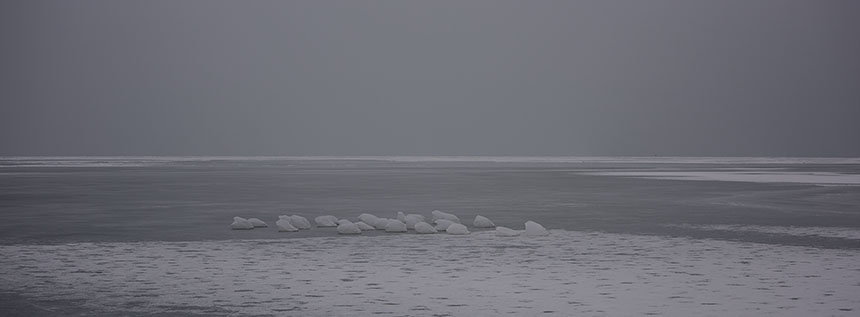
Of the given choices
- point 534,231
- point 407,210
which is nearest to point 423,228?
point 534,231

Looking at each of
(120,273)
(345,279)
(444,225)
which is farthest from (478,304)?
(444,225)

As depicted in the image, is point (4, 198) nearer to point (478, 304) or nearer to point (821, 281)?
point (478, 304)

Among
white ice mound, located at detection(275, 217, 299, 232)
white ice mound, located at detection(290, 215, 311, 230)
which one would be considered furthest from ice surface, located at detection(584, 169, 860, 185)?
white ice mound, located at detection(275, 217, 299, 232)

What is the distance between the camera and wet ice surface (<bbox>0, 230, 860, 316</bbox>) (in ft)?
27.5

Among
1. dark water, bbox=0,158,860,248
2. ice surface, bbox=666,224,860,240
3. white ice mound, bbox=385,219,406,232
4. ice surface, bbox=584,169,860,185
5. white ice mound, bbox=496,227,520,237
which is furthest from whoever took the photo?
ice surface, bbox=584,169,860,185

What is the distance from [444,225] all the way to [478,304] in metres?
7.89

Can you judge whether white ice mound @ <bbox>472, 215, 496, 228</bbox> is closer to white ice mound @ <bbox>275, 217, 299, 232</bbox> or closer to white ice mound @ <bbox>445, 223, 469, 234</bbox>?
white ice mound @ <bbox>445, 223, 469, 234</bbox>

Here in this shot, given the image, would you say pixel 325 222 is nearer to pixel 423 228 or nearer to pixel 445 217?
pixel 423 228

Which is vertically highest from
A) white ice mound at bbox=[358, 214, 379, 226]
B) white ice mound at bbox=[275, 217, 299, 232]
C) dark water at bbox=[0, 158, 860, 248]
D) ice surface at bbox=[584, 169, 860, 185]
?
white ice mound at bbox=[358, 214, 379, 226]

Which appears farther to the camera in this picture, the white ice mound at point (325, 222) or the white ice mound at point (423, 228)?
the white ice mound at point (325, 222)

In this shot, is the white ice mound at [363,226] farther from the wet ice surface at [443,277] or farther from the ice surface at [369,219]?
the wet ice surface at [443,277]

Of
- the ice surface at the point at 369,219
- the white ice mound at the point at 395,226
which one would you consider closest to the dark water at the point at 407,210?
the ice surface at the point at 369,219

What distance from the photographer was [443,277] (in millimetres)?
10328

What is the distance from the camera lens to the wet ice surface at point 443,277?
838 cm
